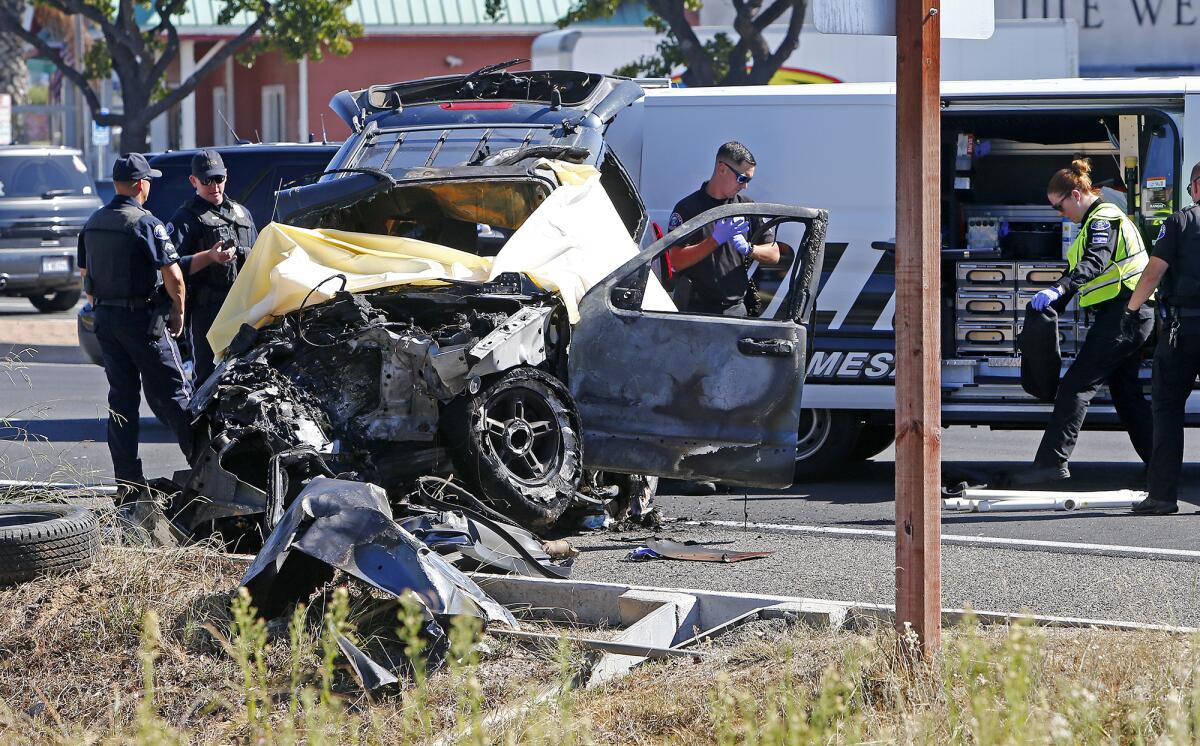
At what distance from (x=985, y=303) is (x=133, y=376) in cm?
526

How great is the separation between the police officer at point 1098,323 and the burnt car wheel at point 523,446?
2.89m

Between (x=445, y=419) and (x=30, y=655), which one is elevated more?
(x=445, y=419)

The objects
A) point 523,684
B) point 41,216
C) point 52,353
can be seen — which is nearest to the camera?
point 523,684

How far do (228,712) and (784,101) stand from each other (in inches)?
207

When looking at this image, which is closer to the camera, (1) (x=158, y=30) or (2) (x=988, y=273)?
(2) (x=988, y=273)

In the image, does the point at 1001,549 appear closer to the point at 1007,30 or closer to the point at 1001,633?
the point at 1001,633

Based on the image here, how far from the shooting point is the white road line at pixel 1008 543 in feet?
21.8

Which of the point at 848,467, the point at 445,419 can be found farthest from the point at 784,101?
the point at 445,419

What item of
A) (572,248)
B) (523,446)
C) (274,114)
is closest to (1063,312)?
(572,248)

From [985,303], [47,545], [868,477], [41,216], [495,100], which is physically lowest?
[868,477]

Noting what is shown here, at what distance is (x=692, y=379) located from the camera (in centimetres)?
703

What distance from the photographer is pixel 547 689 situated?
14.8ft

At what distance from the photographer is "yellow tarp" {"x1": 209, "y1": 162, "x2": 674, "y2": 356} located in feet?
23.6

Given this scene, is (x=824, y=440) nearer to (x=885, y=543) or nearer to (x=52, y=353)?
(x=885, y=543)
